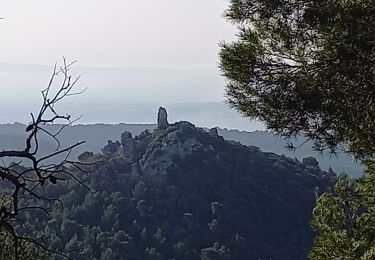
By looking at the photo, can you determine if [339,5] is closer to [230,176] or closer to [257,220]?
[257,220]

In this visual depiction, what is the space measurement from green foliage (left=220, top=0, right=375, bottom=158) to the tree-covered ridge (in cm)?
2481

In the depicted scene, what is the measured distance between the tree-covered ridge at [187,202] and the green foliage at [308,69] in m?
24.8

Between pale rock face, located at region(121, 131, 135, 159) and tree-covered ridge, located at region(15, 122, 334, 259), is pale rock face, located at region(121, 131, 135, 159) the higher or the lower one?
the higher one

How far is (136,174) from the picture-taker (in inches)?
1636

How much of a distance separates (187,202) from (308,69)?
3511 centimetres

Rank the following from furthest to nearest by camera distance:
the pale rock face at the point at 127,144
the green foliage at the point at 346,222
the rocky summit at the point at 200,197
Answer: the pale rock face at the point at 127,144 < the rocky summit at the point at 200,197 < the green foliage at the point at 346,222

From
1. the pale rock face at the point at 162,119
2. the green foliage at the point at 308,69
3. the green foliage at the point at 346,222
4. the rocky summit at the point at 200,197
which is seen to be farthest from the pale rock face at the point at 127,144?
the green foliage at the point at 308,69

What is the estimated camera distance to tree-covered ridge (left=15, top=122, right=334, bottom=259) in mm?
32969

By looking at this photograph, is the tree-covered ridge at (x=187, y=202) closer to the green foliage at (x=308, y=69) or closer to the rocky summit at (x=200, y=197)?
the rocky summit at (x=200, y=197)

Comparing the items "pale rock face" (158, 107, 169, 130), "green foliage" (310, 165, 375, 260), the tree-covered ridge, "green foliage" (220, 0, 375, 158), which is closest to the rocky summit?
the tree-covered ridge

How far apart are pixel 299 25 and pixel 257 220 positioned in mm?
34435

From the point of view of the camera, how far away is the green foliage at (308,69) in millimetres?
4094

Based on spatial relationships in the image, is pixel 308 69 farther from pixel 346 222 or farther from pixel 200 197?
pixel 200 197

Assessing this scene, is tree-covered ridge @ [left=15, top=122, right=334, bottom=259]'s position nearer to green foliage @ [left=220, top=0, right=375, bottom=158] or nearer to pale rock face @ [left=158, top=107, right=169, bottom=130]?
pale rock face @ [left=158, top=107, right=169, bottom=130]
